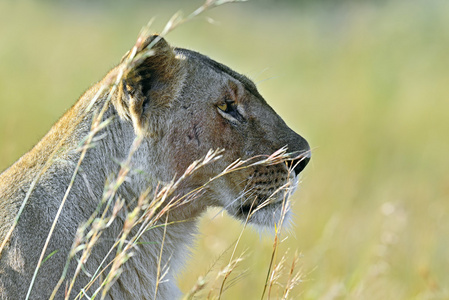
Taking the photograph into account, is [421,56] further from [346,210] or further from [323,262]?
[323,262]

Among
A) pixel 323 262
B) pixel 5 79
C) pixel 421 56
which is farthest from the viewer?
pixel 421 56

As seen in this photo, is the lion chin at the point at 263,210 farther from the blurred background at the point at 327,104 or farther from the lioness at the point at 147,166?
the blurred background at the point at 327,104

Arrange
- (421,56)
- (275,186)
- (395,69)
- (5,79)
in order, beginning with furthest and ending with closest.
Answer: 1. (421,56)
2. (395,69)
3. (5,79)
4. (275,186)

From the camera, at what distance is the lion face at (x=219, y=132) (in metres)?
2.87

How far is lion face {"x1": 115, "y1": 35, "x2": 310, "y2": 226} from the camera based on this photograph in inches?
113

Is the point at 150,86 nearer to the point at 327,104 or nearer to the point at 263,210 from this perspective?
the point at 263,210

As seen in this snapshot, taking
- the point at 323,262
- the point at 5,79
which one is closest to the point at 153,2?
the point at 5,79

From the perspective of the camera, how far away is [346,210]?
6992 millimetres

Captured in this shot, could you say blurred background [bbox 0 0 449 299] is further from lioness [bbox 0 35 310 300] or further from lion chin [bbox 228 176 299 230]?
lioness [bbox 0 35 310 300]

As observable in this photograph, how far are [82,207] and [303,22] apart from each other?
11.7m

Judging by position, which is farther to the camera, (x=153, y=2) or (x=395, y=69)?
(x=153, y=2)

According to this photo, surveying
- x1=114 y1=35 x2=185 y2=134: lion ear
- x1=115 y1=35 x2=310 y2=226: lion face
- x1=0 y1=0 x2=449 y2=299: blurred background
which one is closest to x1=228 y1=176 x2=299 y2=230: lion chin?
x1=115 y1=35 x2=310 y2=226: lion face

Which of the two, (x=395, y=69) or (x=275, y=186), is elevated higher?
(x=275, y=186)

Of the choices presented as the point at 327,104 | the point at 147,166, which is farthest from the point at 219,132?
the point at 327,104
